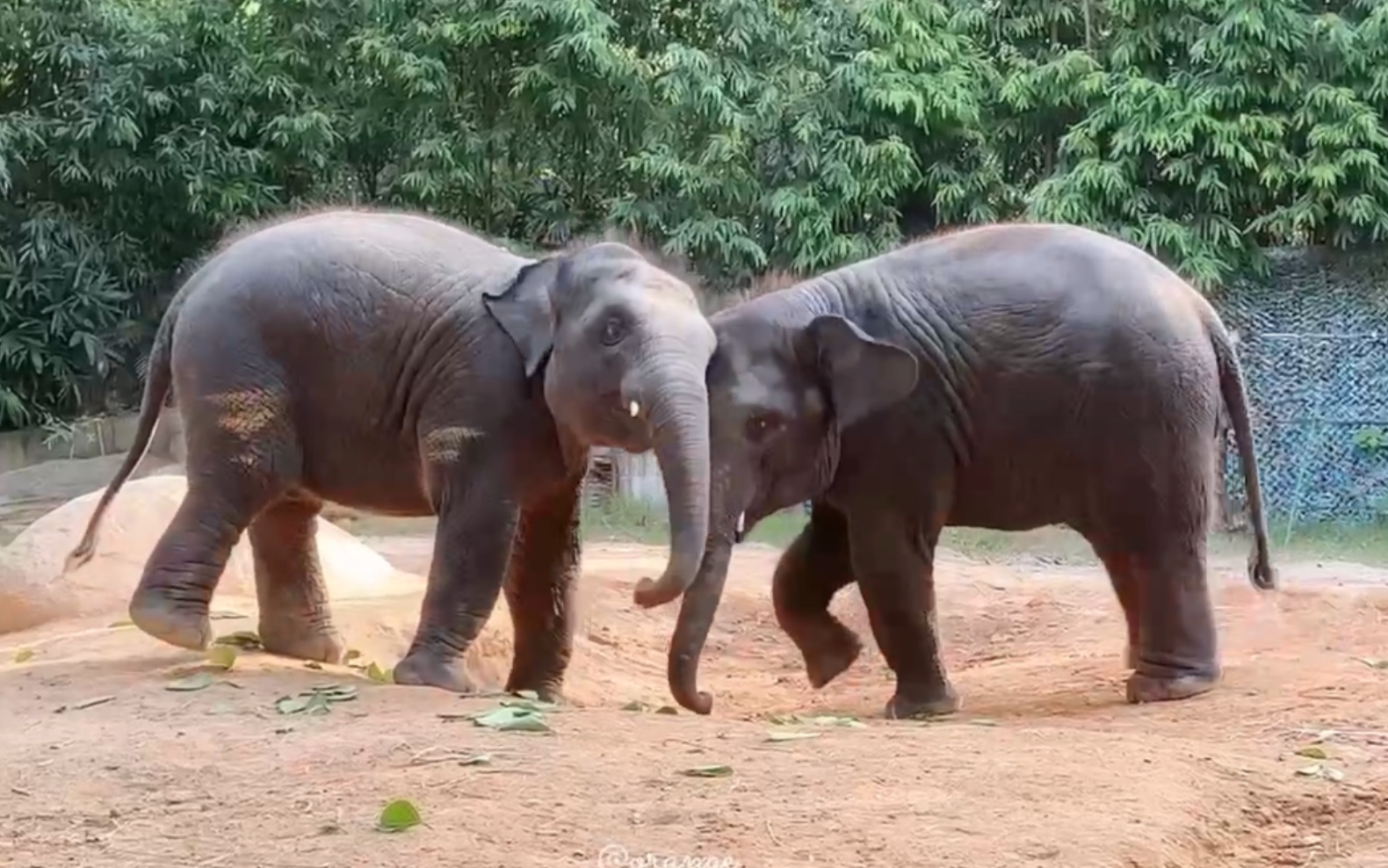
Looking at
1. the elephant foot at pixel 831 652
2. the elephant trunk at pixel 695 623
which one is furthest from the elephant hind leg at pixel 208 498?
the elephant foot at pixel 831 652

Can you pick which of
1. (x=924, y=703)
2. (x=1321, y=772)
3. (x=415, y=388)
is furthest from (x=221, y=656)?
(x=1321, y=772)

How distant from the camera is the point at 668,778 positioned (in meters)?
4.64

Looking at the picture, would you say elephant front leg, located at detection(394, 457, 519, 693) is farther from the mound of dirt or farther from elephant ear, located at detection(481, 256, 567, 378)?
the mound of dirt

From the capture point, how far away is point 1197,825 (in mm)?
4477

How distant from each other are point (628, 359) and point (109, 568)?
13.4 feet

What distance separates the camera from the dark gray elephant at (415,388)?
20.6 feet

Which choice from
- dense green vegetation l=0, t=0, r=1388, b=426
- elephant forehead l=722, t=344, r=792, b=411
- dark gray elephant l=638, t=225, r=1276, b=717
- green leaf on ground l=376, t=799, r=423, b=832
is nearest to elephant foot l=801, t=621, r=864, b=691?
dark gray elephant l=638, t=225, r=1276, b=717

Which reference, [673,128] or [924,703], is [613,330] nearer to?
[924,703]

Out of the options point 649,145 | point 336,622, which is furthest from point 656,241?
point 336,622

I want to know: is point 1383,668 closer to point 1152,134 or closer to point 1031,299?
point 1031,299

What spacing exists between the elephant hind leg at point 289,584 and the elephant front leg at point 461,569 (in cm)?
98

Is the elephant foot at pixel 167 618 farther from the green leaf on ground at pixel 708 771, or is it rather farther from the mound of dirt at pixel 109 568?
the green leaf on ground at pixel 708 771

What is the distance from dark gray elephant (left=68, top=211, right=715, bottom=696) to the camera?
20.6 feet

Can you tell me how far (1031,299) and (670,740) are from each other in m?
2.54
